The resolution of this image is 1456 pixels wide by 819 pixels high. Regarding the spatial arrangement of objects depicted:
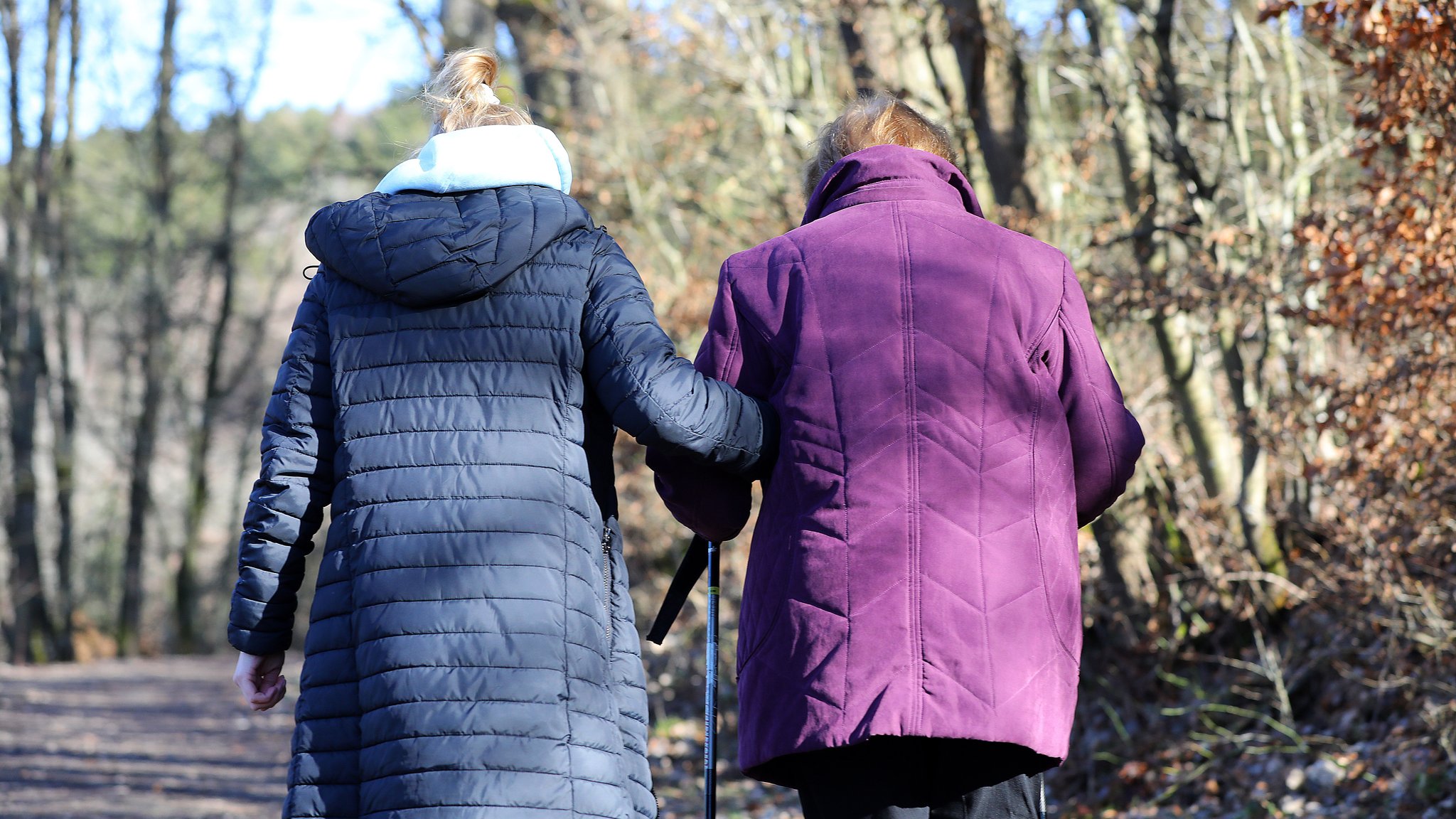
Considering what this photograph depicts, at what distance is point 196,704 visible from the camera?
39.9 feet

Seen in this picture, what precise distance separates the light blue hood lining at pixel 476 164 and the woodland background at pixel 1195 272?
297mm

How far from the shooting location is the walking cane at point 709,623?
2.84 metres

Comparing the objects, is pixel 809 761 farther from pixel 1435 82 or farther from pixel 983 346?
pixel 1435 82

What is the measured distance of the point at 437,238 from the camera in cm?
254

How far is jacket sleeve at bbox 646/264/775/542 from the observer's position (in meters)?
2.67

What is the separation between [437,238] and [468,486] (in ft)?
1.51

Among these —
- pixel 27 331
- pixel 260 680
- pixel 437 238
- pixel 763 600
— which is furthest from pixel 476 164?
pixel 27 331

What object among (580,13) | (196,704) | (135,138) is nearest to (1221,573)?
(580,13)

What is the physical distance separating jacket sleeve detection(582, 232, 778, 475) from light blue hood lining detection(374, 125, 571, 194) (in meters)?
0.25

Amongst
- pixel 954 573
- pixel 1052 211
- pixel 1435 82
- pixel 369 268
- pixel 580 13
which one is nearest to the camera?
pixel 954 573

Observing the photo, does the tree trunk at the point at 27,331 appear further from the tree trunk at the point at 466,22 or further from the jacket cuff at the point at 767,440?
the jacket cuff at the point at 767,440

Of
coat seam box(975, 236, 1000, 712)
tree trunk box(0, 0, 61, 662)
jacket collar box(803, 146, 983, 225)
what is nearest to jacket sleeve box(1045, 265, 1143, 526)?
coat seam box(975, 236, 1000, 712)

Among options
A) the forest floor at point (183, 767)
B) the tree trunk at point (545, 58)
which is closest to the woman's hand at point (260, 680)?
the forest floor at point (183, 767)

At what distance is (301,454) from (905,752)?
1276mm
